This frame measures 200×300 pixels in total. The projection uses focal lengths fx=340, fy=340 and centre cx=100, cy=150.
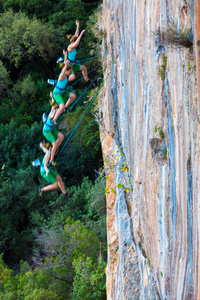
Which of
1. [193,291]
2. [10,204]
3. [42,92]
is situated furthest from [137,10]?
[42,92]

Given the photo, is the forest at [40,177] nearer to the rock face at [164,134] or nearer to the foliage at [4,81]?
the foliage at [4,81]

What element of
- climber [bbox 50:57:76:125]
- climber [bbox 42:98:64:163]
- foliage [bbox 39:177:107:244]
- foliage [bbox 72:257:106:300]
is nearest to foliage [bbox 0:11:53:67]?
foliage [bbox 39:177:107:244]

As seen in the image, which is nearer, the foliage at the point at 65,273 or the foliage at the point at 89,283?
the foliage at the point at 89,283

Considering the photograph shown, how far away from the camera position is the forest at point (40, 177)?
11.2m

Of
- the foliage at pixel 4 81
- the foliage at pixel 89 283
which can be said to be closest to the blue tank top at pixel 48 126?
the foliage at pixel 89 283

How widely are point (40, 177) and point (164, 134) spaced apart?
1333 centimetres

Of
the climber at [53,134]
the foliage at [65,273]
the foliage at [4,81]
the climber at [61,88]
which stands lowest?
the foliage at [65,273]

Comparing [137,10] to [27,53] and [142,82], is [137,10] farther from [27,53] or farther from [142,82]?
[27,53]

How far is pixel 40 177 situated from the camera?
16.4m

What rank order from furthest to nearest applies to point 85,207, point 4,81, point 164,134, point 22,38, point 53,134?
point 22,38
point 4,81
point 85,207
point 53,134
point 164,134

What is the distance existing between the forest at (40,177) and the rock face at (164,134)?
4.31 metres

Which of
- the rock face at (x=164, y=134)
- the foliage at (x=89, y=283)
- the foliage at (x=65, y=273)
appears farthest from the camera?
the foliage at (x=65, y=273)

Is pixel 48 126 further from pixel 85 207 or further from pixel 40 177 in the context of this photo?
pixel 40 177

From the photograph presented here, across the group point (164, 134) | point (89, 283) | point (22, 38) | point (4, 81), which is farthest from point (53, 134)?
point (22, 38)
